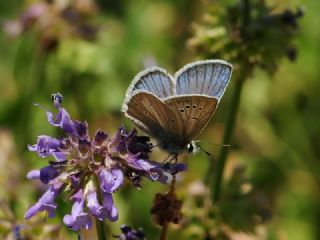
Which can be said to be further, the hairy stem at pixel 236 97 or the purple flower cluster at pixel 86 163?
the hairy stem at pixel 236 97

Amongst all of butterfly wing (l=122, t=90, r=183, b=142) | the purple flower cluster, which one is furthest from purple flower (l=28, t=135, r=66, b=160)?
butterfly wing (l=122, t=90, r=183, b=142)

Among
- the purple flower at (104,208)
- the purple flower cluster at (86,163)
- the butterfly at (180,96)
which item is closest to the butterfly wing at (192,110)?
the butterfly at (180,96)

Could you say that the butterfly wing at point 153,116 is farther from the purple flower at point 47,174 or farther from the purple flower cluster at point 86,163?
the purple flower at point 47,174

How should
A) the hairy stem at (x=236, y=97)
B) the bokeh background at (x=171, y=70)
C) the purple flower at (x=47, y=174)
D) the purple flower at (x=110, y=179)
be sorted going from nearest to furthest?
the purple flower at (x=110, y=179) < the purple flower at (x=47, y=174) < the hairy stem at (x=236, y=97) < the bokeh background at (x=171, y=70)

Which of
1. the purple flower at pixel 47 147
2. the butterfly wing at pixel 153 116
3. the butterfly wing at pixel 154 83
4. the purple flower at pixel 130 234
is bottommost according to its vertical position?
the purple flower at pixel 130 234

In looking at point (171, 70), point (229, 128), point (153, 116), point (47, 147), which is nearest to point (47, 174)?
point (47, 147)

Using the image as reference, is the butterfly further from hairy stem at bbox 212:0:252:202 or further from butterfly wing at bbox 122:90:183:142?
hairy stem at bbox 212:0:252:202
